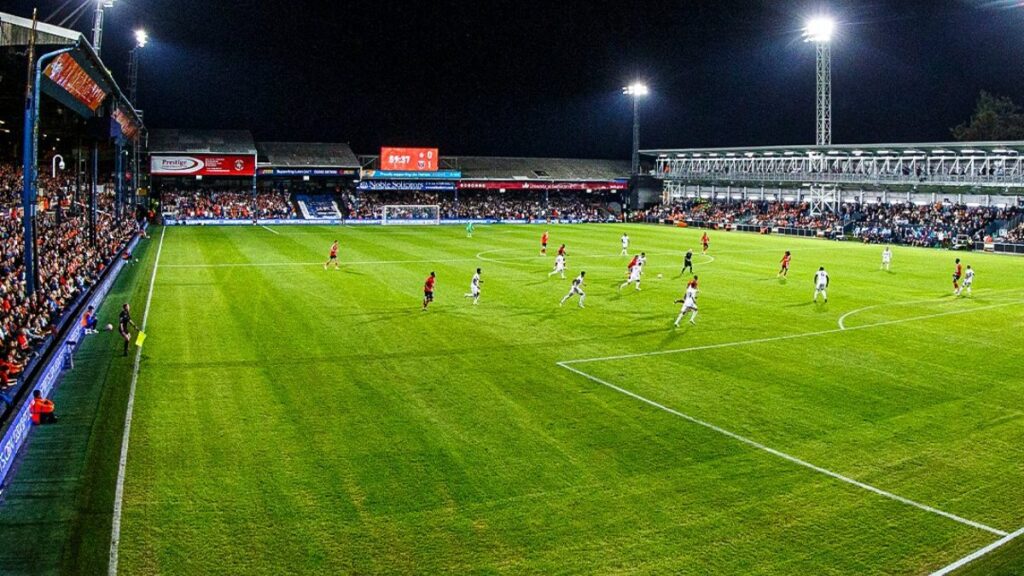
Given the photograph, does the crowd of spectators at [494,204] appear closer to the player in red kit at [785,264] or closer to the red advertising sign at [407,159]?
the red advertising sign at [407,159]

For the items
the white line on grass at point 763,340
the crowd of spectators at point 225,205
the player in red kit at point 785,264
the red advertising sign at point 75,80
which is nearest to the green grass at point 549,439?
the white line on grass at point 763,340

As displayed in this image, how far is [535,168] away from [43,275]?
7820 cm

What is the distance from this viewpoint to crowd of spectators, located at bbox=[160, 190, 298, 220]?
3130 inches

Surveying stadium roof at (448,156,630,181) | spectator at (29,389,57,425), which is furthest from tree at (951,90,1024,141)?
spectator at (29,389,57,425)

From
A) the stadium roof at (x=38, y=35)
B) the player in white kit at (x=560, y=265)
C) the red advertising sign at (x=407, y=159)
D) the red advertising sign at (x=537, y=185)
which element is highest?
the red advertising sign at (x=407, y=159)

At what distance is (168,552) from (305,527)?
174cm

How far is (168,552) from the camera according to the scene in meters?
10.0

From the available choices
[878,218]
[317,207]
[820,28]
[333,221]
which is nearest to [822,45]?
[820,28]

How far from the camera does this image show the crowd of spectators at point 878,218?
64.1m

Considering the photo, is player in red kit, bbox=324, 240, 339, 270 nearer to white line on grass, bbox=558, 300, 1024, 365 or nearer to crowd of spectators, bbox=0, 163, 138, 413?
crowd of spectators, bbox=0, 163, 138, 413

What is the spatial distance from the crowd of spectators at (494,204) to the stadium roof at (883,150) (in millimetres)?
14397

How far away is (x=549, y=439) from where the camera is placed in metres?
14.6

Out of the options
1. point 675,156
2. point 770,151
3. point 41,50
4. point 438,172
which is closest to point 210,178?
point 438,172

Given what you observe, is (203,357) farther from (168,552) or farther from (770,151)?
(770,151)
